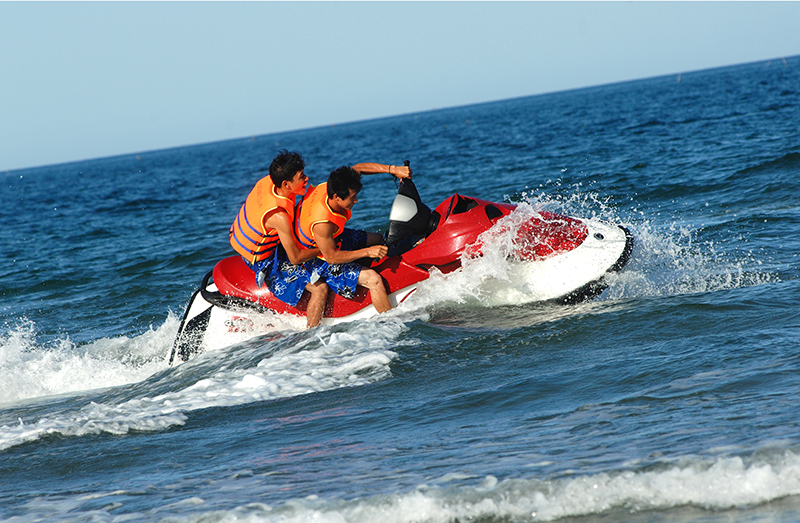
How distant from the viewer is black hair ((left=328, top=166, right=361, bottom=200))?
5.19 metres

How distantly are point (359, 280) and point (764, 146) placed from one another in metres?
13.0

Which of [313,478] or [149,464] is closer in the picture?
[313,478]

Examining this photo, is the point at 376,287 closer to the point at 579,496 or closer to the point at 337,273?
the point at 337,273

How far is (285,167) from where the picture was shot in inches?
207

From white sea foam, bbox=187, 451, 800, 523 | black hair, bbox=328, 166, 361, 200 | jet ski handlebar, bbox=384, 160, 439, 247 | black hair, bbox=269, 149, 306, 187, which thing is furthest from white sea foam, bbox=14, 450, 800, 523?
jet ski handlebar, bbox=384, 160, 439, 247

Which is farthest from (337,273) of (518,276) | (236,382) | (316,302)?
(518,276)

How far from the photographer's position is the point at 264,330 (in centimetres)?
630

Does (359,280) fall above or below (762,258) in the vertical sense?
above

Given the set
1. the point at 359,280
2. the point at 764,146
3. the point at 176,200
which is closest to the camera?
the point at 359,280

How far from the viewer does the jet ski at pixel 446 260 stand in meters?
5.88

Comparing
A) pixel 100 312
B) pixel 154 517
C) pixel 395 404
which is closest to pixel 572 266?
pixel 395 404

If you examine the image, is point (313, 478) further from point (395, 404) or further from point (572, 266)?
point (572, 266)

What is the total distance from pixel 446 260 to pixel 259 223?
156cm

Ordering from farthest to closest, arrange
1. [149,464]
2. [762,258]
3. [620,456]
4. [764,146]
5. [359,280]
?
[764,146] → [762,258] → [359,280] → [149,464] → [620,456]
